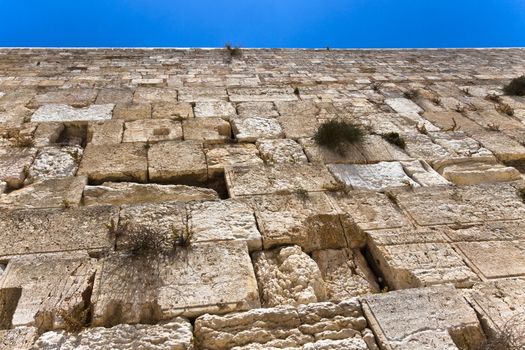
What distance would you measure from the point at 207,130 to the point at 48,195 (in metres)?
1.83

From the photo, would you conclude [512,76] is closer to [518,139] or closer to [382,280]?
[518,139]

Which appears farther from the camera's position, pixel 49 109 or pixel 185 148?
pixel 49 109

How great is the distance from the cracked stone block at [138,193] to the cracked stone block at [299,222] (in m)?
0.52

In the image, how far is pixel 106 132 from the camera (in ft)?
14.8

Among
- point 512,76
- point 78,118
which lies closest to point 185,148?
point 78,118

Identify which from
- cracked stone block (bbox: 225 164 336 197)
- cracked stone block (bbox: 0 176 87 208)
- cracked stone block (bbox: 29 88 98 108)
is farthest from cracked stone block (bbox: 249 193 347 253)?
cracked stone block (bbox: 29 88 98 108)

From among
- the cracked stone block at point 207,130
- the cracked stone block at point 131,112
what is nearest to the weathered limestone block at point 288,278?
the cracked stone block at point 207,130

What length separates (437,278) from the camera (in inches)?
105

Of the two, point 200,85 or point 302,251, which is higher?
point 200,85

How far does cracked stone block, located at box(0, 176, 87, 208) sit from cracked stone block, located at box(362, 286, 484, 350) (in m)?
2.40

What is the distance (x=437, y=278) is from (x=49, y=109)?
462 cm

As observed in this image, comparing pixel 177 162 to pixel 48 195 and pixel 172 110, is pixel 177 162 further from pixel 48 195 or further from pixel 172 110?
pixel 172 110

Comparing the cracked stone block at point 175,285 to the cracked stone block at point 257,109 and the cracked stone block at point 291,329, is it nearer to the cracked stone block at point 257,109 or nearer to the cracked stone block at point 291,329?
the cracked stone block at point 291,329

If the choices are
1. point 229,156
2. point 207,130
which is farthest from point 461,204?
point 207,130
